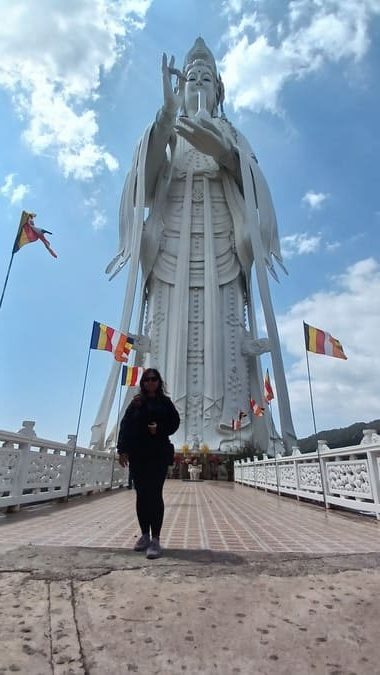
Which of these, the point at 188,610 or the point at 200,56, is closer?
the point at 188,610

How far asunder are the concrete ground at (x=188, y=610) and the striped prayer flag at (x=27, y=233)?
604cm

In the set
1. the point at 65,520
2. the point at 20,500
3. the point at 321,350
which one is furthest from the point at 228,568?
the point at 321,350

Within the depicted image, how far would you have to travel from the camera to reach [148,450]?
2.92 metres

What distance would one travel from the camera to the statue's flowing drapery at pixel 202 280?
22516 mm

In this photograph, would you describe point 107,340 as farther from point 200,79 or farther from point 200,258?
point 200,79

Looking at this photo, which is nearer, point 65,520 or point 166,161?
point 65,520

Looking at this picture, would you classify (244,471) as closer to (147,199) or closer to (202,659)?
(202,659)

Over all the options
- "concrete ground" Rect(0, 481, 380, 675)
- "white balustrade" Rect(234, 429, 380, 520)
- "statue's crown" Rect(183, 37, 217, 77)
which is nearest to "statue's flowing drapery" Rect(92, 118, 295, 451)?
"statue's crown" Rect(183, 37, 217, 77)

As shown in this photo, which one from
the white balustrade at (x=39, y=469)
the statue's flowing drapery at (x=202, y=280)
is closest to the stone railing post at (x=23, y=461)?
the white balustrade at (x=39, y=469)

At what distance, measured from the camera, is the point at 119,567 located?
2258 mm

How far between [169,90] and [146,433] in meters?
23.6

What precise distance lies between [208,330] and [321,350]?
1590 centimetres

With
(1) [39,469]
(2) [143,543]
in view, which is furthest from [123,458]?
(1) [39,469]

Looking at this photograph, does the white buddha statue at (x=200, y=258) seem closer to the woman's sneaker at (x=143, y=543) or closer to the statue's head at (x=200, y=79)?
the statue's head at (x=200, y=79)
